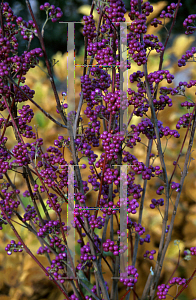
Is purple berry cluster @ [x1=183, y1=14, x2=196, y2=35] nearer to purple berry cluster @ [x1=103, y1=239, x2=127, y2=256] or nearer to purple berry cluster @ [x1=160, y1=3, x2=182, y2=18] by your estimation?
purple berry cluster @ [x1=160, y1=3, x2=182, y2=18]

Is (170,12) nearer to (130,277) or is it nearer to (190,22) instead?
(190,22)

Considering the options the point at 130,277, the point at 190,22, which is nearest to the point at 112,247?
the point at 130,277

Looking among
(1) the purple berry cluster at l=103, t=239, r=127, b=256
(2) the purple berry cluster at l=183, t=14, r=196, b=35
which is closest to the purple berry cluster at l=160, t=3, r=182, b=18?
(2) the purple berry cluster at l=183, t=14, r=196, b=35

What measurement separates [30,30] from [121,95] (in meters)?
0.12

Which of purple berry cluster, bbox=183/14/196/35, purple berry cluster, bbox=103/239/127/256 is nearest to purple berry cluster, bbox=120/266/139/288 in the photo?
purple berry cluster, bbox=103/239/127/256

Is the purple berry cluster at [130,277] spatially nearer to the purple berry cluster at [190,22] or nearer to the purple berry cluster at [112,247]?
the purple berry cluster at [112,247]

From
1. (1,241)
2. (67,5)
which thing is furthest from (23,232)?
(67,5)

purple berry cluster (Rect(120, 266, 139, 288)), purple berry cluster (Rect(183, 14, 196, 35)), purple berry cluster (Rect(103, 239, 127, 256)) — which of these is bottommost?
purple berry cluster (Rect(120, 266, 139, 288))

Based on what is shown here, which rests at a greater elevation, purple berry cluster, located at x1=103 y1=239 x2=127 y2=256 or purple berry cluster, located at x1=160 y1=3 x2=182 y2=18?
purple berry cluster, located at x1=160 y1=3 x2=182 y2=18

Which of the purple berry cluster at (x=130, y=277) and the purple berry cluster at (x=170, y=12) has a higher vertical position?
the purple berry cluster at (x=170, y=12)

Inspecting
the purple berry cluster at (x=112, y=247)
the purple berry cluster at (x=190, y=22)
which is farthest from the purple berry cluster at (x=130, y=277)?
the purple berry cluster at (x=190, y=22)

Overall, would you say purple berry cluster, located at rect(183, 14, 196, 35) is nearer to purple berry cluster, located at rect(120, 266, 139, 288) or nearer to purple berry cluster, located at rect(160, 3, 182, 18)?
purple berry cluster, located at rect(160, 3, 182, 18)

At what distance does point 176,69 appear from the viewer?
0.96 m

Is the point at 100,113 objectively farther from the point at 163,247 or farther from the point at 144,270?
the point at 144,270
